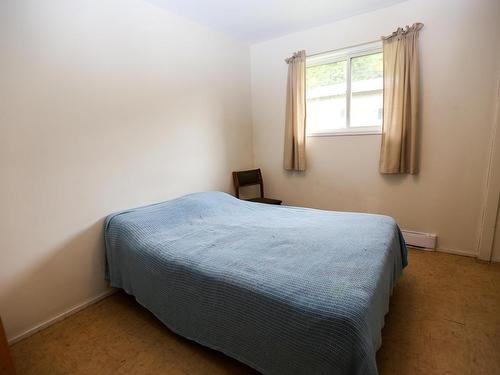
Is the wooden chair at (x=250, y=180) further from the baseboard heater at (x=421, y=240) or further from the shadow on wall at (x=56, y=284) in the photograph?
the shadow on wall at (x=56, y=284)

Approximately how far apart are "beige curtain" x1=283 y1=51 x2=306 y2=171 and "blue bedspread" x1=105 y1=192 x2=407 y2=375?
3.94 feet

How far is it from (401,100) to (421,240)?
4.89ft

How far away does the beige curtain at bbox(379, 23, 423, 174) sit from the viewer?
2576 millimetres

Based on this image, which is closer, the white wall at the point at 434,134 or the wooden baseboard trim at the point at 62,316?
the wooden baseboard trim at the point at 62,316

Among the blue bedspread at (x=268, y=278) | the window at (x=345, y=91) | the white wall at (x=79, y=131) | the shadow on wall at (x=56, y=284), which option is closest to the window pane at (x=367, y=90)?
the window at (x=345, y=91)

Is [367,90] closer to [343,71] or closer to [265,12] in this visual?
[343,71]

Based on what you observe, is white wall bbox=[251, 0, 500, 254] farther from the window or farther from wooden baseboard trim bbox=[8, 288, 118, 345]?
wooden baseboard trim bbox=[8, 288, 118, 345]

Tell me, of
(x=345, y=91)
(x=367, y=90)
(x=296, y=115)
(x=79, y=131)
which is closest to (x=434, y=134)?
(x=367, y=90)

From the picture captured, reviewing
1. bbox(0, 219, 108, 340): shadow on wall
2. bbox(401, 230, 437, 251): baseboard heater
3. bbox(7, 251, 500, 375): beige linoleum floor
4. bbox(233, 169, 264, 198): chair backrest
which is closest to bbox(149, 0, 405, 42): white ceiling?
bbox(233, 169, 264, 198): chair backrest

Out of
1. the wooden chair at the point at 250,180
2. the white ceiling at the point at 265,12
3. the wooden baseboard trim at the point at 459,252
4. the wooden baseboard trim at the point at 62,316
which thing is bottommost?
the wooden baseboard trim at the point at 62,316

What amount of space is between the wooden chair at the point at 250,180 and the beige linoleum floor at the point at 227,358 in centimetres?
174

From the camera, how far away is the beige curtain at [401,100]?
8.45 ft

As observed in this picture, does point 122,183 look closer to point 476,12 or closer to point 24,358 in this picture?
point 24,358

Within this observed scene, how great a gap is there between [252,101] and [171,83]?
4.56ft
